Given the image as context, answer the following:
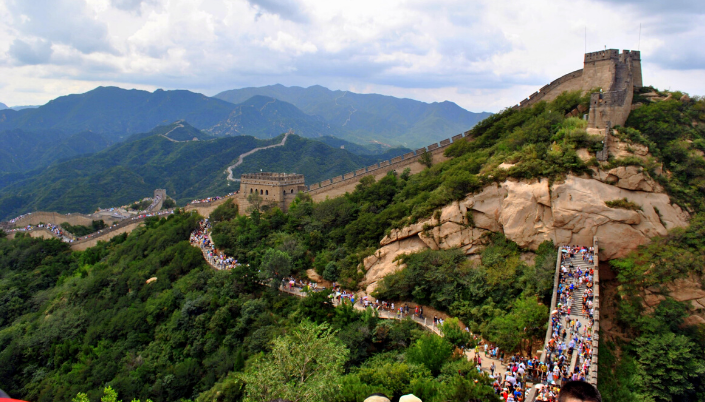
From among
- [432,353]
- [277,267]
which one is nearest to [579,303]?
[432,353]

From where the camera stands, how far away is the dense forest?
1702 centimetres

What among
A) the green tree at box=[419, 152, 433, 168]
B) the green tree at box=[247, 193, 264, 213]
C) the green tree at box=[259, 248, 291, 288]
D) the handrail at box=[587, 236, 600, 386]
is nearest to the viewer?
the handrail at box=[587, 236, 600, 386]

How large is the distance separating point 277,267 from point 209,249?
9.64m

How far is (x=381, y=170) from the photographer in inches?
1448

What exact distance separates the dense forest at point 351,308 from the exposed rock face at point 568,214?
25.1 inches

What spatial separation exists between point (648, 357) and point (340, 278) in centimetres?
1548

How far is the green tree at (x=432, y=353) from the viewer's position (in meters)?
17.2

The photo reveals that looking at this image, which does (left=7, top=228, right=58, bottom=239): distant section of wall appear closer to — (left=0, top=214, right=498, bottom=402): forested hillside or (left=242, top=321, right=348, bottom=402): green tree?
(left=0, top=214, right=498, bottom=402): forested hillside

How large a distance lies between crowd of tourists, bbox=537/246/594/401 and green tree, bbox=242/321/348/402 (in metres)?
6.64

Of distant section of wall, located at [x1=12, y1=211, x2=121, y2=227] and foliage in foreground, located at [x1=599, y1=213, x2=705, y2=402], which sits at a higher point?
foliage in foreground, located at [x1=599, y1=213, x2=705, y2=402]

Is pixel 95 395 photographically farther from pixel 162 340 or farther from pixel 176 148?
pixel 176 148

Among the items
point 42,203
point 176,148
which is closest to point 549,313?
point 42,203

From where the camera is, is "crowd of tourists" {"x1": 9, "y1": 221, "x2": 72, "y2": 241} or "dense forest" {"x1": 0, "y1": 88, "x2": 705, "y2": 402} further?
"crowd of tourists" {"x1": 9, "y1": 221, "x2": 72, "y2": 241}

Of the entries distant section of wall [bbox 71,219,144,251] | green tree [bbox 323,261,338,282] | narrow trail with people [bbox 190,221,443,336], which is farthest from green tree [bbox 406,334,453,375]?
distant section of wall [bbox 71,219,144,251]
